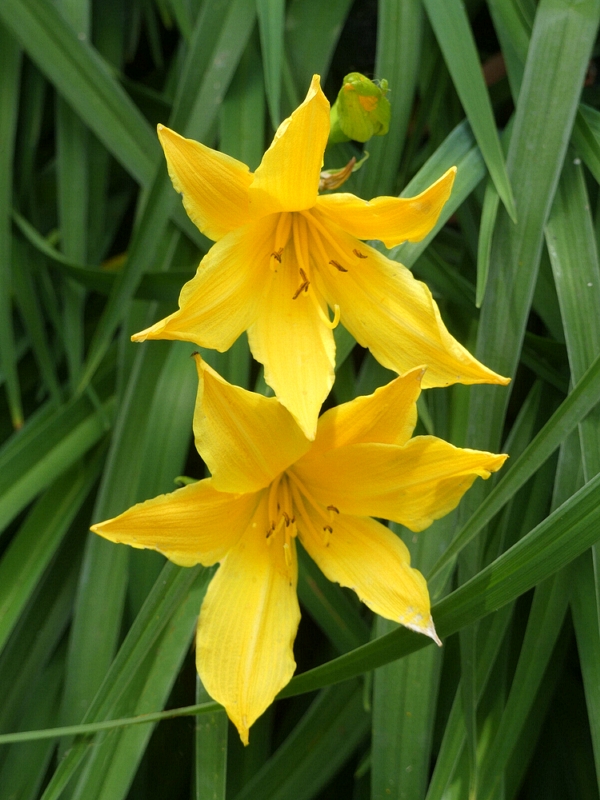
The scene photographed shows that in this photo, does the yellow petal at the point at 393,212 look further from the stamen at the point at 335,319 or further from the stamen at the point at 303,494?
the stamen at the point at 303,494

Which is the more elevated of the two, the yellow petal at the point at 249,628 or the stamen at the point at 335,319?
the stamen at the point at 335,319

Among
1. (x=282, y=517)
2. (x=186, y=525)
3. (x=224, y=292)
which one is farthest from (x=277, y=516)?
(x=224, y=292)

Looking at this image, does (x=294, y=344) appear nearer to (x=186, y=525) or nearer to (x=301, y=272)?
(x=301, y=272)

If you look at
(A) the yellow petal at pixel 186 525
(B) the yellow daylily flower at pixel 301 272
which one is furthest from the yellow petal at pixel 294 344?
Result: (A) the yellow petal at pixel 186 525

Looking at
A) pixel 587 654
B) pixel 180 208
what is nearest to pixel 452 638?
pixel 587 654

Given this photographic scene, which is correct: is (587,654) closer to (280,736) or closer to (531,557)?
(531,557)

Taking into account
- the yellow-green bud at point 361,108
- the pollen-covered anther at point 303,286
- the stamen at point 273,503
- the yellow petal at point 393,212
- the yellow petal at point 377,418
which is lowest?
the stamen at point 273,503

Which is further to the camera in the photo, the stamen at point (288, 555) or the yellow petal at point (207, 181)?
the stamen at point (288, 555)
